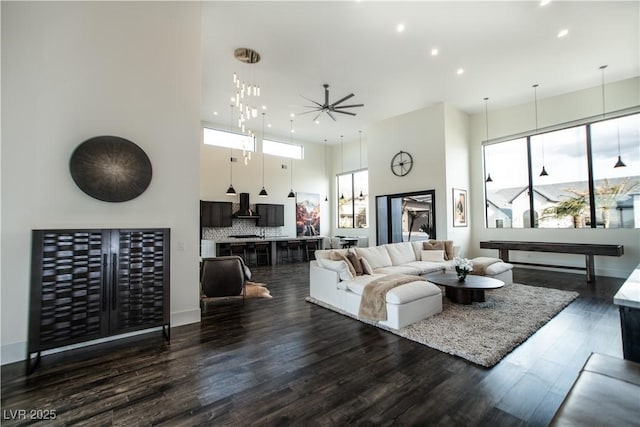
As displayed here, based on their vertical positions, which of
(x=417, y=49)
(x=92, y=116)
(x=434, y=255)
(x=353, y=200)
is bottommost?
(x=434, y=255)

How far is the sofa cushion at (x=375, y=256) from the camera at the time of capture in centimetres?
530

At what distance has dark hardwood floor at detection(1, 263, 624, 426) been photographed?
197cm

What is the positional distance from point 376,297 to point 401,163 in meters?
5.84

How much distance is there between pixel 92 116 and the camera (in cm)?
321

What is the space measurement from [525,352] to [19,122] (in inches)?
226

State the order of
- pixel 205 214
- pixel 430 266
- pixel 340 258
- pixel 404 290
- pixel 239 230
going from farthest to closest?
pixel 239 230 → pixel 205 214 → pixel 430 266 → pixel 340 258 → pixel 404 290

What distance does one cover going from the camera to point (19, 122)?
2.84m

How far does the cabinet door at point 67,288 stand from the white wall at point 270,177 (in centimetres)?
638

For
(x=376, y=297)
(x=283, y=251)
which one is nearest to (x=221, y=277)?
(x=376, y=297)

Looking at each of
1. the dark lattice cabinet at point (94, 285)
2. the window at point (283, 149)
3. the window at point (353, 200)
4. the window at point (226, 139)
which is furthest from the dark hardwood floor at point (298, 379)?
the window at point (353, 200)

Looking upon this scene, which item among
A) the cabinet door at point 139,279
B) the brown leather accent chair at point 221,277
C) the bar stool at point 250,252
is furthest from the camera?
the bar stool at point 250,252

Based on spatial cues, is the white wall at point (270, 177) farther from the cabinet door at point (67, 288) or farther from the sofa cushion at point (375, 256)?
the cabinet door at point (67, 288)

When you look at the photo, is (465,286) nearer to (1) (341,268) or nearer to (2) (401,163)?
(1) (341,268)

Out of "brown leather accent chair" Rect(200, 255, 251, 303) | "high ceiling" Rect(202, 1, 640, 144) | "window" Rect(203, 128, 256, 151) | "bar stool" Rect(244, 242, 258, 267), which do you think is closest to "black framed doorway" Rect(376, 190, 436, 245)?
A: "high ceiling" Rect(202, 1, 640, 144)
